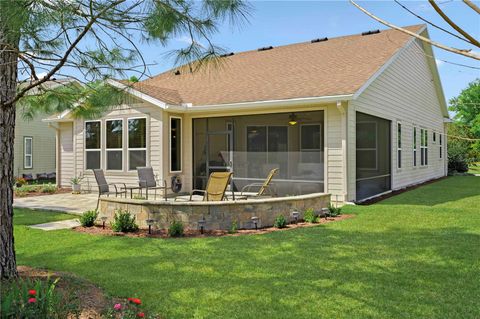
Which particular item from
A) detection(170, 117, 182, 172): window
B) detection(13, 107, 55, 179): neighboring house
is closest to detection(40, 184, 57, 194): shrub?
detection(170, 117, 182, 172): window

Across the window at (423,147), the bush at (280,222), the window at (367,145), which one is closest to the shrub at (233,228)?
the bush at (280,222)

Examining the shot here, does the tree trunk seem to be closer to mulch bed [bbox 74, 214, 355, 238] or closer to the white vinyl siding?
mulch bed [bbox 74, 214, 355, 238]

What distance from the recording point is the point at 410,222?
7469 mm

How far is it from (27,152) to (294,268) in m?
19.9

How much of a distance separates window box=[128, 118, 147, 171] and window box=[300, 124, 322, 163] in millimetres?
4928

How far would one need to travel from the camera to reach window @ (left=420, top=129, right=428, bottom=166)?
1712 centimetres

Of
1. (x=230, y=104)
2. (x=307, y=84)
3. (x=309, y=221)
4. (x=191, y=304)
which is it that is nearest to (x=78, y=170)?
(x=230, y=104)

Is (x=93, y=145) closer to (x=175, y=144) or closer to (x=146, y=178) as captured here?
(x=175, y=144)

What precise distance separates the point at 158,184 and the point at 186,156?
4.24 feet

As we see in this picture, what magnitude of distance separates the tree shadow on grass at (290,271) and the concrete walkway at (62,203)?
347cm

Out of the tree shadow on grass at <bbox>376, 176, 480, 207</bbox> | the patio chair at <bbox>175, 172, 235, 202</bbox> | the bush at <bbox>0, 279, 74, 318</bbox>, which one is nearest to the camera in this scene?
the bush at <bbox>0, 279, 74, 318</bbox>

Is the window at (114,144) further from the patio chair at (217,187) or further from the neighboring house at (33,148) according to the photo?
the neighboring house at (33,148)

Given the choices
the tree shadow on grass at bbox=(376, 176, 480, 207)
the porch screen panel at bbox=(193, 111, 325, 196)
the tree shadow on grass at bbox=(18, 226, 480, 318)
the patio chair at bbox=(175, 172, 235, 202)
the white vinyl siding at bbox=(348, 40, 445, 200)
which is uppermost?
the white vinyl siding at bbox=(348, 40, 445, 200)

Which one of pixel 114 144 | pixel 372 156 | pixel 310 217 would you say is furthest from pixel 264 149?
pixel 114 144
